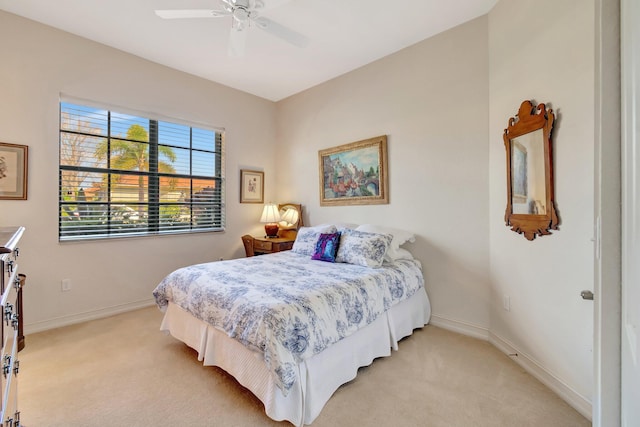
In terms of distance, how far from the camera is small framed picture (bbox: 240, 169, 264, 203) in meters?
4.38

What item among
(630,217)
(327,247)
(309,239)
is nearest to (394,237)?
(327,247)

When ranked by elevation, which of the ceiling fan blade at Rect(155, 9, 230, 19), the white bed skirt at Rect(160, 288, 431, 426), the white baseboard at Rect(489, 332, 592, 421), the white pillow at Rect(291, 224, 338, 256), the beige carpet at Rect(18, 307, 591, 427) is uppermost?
A: the ceiling fan blade at Rect(155, 9, 230, 19)

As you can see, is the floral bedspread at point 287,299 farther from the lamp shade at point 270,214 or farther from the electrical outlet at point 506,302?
the lamp shade at point 270,214

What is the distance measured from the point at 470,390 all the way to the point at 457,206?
5.20 feet

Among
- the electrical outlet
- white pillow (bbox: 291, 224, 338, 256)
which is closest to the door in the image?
the electrical outlet

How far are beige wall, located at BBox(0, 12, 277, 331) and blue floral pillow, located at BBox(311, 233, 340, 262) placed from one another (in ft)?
6.00

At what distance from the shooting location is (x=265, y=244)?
3992mm

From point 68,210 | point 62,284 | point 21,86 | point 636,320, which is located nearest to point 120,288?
point 62,284

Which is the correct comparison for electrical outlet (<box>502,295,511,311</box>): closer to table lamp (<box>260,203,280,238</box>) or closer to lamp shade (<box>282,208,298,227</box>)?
lamp shade (<box>282,208,298,227</box>)

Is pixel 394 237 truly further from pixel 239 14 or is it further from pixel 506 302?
pixel 239 14

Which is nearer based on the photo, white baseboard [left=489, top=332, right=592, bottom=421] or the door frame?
the door frame

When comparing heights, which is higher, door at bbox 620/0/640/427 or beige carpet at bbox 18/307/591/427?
door at bbox 620/0/640/427

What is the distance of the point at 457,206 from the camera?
283cm

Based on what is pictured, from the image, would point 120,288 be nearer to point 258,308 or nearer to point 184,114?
point 184,114
